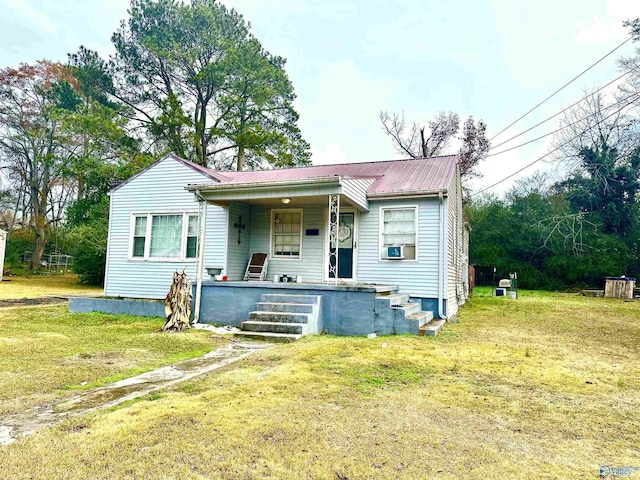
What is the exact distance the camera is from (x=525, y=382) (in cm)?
428

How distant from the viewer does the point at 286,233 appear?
33.3 ft

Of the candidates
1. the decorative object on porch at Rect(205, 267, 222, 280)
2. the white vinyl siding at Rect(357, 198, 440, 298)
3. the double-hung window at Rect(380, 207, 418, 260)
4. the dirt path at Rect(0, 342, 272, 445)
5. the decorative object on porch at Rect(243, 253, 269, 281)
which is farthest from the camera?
the decorative object on porch at Rect(243, 253, 269, 281)

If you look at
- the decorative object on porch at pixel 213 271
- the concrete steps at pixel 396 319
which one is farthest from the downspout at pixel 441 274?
the decorative object on porch at pixel 213 271

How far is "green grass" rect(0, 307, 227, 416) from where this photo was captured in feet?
12.6

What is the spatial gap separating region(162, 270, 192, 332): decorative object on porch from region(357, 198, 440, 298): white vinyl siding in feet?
12.7

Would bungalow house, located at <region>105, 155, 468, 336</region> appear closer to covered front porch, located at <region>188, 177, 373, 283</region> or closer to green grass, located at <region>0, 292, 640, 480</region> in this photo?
covered front porch, located at <region>188, 177, 373, 283</region>

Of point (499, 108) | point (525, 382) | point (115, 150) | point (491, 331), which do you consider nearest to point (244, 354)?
point (525, 382)

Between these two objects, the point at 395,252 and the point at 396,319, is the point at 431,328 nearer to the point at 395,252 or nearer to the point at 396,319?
the point at 396,319

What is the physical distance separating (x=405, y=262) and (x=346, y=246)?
1.48 meters

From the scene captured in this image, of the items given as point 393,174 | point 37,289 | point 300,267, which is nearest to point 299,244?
point 300,267

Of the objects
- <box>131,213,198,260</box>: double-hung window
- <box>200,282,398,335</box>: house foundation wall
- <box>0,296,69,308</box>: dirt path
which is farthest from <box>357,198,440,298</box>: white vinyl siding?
<box>0,296,69,308</box>: dirt path

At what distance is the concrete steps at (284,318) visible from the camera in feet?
22.6

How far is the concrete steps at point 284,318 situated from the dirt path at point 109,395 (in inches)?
49.4

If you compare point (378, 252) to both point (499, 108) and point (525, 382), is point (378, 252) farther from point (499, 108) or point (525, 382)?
point (499, 108)
